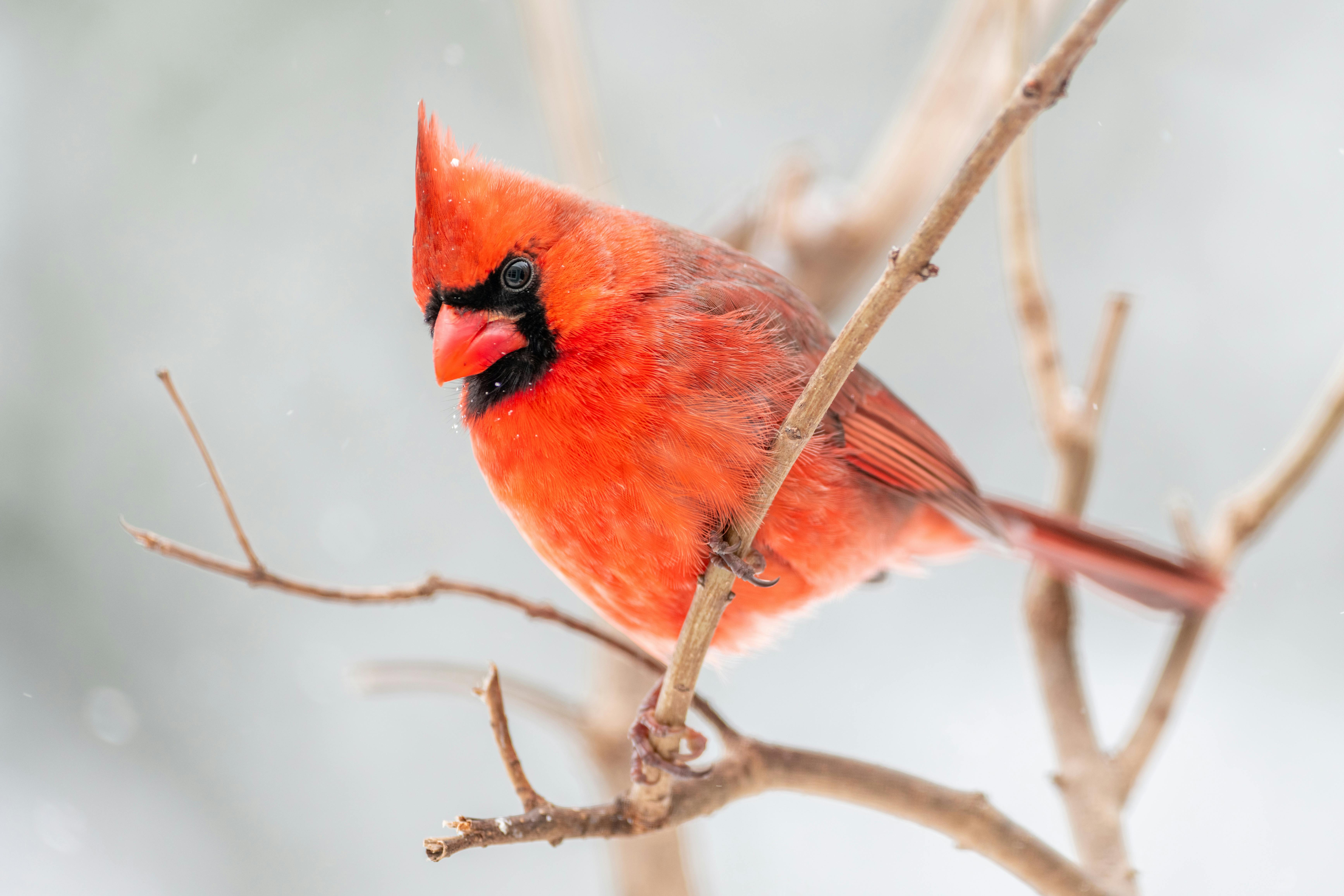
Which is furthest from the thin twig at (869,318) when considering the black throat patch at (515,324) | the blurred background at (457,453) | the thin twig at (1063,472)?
the blurred background at (457,453)

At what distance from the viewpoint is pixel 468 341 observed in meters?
1.33

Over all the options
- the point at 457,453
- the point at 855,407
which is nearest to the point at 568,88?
the point at 457,453

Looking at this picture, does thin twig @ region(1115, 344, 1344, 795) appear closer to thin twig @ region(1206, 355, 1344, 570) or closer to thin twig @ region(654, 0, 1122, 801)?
thin twig @ region(1206, 355, 1344, 570)

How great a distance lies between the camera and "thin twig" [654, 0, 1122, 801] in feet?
2.76

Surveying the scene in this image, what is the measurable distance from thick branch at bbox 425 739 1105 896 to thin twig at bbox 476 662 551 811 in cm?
15

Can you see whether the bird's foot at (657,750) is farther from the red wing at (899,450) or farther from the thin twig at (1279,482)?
the thin twig at (1279,482)

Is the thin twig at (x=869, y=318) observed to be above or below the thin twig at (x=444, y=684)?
below

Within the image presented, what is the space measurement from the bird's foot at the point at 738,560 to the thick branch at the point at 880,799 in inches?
10.9

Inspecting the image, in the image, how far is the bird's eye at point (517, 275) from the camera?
138 cm

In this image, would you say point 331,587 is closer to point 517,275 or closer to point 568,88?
point 517,275

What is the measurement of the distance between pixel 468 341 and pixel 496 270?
0.10 metres

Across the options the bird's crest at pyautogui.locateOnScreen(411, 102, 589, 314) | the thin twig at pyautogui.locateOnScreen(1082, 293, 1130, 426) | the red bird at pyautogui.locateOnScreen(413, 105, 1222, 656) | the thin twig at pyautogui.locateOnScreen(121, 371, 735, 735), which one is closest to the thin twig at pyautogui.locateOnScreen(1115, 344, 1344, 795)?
the thin twig at pyautogui.locateOnScreen(1082, 293, 1130, 426)

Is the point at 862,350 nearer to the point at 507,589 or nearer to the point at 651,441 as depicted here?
the point at 651,441

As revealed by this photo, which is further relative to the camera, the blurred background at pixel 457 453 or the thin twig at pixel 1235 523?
the blurred background at pixel 457 453
